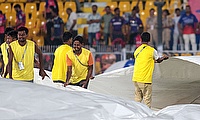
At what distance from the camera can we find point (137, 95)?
1075 cm

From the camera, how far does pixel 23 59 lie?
9695mm

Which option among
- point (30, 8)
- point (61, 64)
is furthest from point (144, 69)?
point (30, 8)

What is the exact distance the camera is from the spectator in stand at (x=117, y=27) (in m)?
18.5

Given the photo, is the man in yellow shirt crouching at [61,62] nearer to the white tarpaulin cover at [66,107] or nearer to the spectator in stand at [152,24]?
the white tarpaulin cover at [66,107]

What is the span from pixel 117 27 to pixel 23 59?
9.03 metres

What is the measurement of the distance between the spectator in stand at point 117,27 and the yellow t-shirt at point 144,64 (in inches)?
309

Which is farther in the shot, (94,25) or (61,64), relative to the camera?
(94,25)

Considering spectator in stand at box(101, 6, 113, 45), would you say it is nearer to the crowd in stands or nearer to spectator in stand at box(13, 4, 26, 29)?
the crowd in stands

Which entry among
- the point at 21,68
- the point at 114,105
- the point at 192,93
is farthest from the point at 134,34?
the point at 114,105

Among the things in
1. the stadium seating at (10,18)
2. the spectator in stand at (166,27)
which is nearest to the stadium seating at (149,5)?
the spectator in stand at (166,27)

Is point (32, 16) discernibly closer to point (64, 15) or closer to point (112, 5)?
point (64, 15)

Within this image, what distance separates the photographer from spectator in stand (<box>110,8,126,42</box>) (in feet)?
60.6

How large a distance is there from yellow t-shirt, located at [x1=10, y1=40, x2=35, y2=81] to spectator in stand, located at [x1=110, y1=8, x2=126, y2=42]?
8.92 m

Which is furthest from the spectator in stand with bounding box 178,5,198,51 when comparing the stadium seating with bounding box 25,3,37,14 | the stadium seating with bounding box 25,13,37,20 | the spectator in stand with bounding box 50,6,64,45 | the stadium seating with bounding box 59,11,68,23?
the stadium seating with bounding box 25,3,37,14
